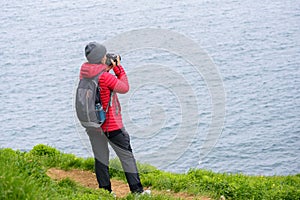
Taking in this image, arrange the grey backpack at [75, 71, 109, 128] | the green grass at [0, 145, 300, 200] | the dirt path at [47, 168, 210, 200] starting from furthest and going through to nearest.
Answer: the dirt path at [47, 168, 210, 200], the grey backpack at [75, 71, 109, 128], the green grass at [0, 145, 300, 200]

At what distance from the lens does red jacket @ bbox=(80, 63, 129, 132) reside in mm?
10625

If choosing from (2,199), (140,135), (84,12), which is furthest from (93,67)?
(84,12)

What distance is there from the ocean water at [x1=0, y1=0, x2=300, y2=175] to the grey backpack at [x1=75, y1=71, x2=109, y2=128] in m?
26.7

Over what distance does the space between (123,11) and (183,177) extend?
67.3m

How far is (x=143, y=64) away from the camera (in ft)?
197

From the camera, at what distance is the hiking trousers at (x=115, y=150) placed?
36.5 feet

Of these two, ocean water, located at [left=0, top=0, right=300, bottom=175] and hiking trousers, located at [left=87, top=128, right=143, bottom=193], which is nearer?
hiking trousers, located at [left=87, top=128, right=143, bottom=193]

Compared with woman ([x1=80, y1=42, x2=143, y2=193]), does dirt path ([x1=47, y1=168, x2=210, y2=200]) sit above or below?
below

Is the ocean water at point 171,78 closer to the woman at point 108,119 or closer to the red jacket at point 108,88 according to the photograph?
the woman at point 108,119

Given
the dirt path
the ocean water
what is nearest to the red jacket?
the dirt path

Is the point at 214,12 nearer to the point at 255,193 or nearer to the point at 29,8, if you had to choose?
the point at 29,8

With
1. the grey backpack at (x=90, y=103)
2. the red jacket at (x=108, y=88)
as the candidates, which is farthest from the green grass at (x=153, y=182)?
the red jacket at (x=108, y=88)

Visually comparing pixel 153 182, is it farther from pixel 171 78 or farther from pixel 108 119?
pixel 171 78

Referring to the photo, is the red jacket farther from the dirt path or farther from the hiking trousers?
the dirt path
